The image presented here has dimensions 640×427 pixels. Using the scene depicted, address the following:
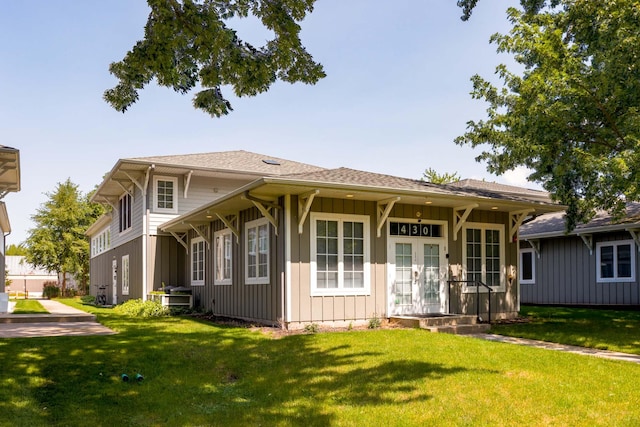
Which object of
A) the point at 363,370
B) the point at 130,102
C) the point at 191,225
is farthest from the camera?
the point at 191,225

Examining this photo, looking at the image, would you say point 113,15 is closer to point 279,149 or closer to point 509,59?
point 509,59

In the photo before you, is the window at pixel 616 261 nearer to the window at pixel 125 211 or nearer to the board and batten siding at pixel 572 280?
the board and batten siding at pixel 572 280

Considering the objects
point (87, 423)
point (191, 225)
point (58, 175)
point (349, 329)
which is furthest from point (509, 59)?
point (58, 175)

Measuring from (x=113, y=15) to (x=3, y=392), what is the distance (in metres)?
5.94

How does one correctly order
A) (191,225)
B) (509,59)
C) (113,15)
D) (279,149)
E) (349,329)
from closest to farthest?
(113,15) → (349,329) → (509,59) → (191,225) → (279,149)

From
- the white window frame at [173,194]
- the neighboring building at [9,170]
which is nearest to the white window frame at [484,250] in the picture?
the white window frame at [173,194]

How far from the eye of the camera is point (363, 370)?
283 inches

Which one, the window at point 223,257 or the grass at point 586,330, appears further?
the window at point 223,257

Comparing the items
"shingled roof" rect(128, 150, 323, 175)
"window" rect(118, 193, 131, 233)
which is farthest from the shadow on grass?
"window" rect(118, 193, 131, 233)

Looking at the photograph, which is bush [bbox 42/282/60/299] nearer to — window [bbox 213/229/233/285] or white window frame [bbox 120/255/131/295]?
white window frame [bbox 120/255/131/295]

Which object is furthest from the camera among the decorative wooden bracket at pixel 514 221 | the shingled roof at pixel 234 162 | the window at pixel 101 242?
the window at pixel 101 242

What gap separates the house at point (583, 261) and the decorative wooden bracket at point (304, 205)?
30.0ft

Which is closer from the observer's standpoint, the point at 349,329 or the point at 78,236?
the point at 349,329

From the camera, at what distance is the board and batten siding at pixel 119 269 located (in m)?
18.8
